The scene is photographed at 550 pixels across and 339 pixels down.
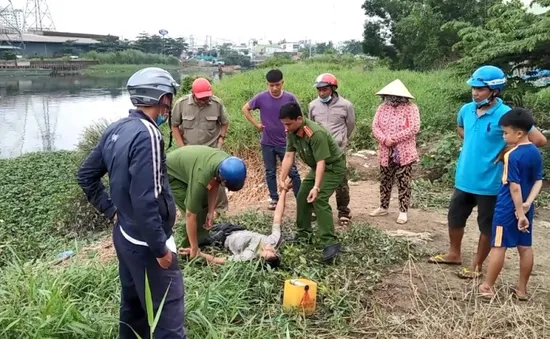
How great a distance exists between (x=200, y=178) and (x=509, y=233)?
81.3 inches

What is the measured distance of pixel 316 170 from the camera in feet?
13.7

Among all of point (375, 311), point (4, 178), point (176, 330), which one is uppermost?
point (176, 330)

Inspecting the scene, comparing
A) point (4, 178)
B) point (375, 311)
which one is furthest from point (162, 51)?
point (375, 311)

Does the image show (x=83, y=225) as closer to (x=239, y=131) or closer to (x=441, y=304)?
(x=239, y=131)

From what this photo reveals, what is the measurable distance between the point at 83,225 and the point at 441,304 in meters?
5.42

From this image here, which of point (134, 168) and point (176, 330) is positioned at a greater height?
point (134, 168)

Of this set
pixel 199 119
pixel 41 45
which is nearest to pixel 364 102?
pixel 199 119

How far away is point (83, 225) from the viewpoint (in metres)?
7.38

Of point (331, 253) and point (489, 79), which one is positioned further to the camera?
point (331, 253)

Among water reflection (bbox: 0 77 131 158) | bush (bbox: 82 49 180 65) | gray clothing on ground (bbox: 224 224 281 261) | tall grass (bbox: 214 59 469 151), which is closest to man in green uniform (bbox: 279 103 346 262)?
gray clothing on ground (bbox: 224 224 281 261)

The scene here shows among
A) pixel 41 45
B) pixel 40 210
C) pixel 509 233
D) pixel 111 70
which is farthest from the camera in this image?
pixel 41 45

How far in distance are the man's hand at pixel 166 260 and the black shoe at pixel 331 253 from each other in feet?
6.68

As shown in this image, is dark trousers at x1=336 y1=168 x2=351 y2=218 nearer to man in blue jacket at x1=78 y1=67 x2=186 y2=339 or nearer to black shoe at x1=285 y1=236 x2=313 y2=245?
black shoe at x1=285 y1=236 x2=313 y2=245

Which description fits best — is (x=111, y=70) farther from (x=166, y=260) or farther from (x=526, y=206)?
(x=166, y=260)
